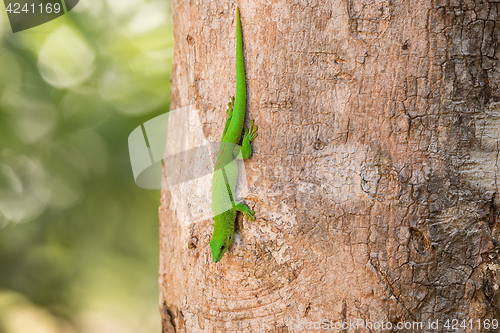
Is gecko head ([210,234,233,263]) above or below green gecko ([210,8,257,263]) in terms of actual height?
below

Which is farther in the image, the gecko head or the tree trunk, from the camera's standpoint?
the gecko head

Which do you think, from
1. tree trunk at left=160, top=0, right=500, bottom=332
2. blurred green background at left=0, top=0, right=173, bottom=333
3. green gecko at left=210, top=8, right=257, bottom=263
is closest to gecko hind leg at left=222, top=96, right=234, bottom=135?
green gecko at left=210, top=8, right=257, bottom=263

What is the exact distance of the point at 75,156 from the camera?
366 cm

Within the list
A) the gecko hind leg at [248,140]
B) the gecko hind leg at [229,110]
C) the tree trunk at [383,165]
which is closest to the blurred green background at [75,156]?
the gecko hind leg at [229,110]

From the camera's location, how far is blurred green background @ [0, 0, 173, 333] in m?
3.51

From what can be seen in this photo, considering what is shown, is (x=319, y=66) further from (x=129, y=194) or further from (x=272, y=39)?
(x=129, y=194)

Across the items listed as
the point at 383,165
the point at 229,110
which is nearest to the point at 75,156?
the point at 229,110

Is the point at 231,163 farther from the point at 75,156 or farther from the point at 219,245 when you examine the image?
the point at 75,156

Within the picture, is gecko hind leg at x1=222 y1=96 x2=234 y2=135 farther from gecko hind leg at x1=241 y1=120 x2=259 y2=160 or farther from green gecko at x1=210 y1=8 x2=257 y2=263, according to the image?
gecko hind leg at x1=241 y1=120 x2=259 y2=160

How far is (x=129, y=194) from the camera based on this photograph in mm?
3709

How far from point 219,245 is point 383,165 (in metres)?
0.73

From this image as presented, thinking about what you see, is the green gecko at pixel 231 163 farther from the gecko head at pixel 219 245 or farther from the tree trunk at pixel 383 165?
the tree trunk at pixel 383 165

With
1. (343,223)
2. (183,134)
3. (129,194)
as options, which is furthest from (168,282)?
(129,194)

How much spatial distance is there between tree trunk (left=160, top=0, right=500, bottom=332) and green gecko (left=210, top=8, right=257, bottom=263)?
13 cm
